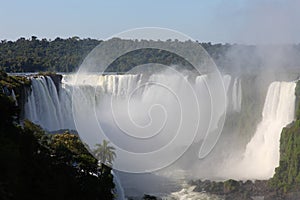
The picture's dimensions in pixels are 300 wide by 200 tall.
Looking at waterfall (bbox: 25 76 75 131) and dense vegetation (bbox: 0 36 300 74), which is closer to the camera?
waterfall (bbox: 25 76 75 131)

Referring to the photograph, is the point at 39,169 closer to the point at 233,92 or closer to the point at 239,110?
the point at 239,110

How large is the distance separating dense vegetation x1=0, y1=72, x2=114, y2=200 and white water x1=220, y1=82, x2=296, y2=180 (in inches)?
644

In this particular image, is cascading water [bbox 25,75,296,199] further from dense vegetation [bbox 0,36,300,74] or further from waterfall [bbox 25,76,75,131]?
dense vegetation [bbox 0,36,300,74]

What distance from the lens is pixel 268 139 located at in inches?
1284

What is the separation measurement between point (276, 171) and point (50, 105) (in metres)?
13.2

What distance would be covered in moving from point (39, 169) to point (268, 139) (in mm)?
23297

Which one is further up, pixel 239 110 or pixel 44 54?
pixel 44 54

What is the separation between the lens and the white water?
30562 millimetres

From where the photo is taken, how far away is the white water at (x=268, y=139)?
100ft

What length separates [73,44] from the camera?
75750mm

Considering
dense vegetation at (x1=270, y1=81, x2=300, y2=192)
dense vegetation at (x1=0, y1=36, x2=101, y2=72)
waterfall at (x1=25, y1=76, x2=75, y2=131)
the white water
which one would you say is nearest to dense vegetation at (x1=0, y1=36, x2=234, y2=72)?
dense vegetation at (x1=0, y1=36, x2=101, y2=72)

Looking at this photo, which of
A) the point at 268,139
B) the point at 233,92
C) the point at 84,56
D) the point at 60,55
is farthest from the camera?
the point at 60,55

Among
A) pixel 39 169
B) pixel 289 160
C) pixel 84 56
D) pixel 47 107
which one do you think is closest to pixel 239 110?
pixel 289 160

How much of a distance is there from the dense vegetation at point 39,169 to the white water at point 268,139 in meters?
16.4
